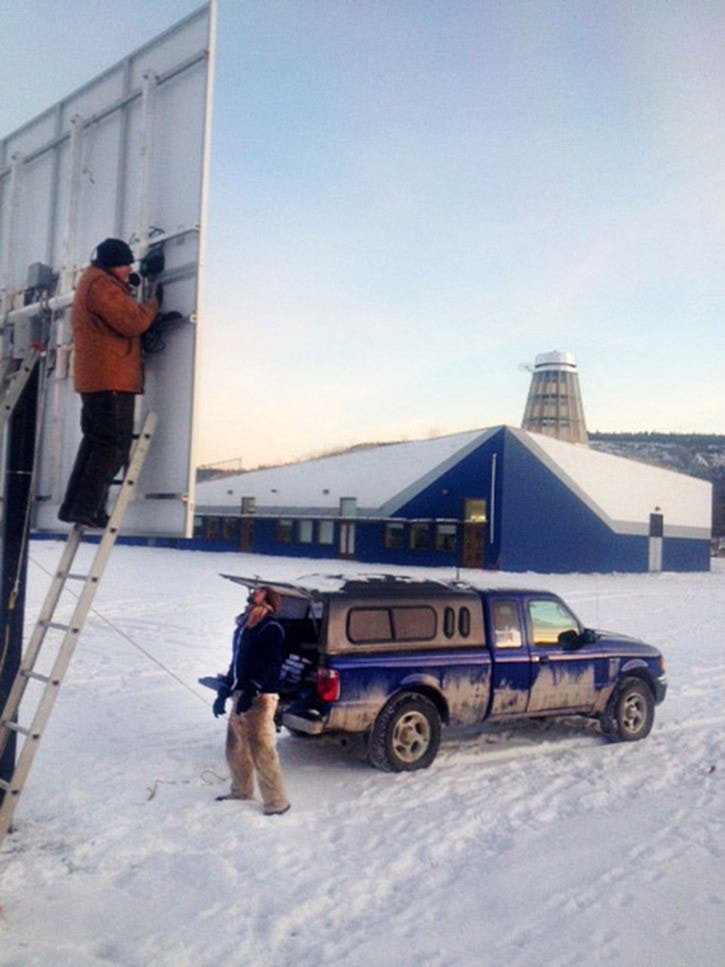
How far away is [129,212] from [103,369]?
1836 mm

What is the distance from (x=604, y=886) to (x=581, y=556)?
40168 mm

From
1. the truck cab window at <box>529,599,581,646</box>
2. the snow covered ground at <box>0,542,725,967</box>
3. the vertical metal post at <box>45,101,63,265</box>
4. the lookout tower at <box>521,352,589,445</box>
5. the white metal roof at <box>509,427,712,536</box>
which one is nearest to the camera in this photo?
the snow covered ground at <box>0,542,725,967</box>

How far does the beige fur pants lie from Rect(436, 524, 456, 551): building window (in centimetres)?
3616

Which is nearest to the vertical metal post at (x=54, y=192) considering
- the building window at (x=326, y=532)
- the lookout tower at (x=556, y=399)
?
the building window at (x=326, y=532)

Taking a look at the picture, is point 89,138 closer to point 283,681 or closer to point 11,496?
point 11,496

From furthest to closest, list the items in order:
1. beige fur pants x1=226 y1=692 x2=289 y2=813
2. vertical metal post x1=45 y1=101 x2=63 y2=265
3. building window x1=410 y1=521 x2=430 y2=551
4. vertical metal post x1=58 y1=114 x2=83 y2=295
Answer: building window x1=410 y1=521 x2=430 y2=551, vertical metal post x1=45 y1=101 x2=63 y2=265, beige fur pants x1=226 y1=692 x2=289 y2=813, vertical metal post x1=58 y1=114 x2=83 y2=295

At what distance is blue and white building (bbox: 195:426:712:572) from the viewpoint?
141 ft

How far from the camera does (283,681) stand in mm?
8797

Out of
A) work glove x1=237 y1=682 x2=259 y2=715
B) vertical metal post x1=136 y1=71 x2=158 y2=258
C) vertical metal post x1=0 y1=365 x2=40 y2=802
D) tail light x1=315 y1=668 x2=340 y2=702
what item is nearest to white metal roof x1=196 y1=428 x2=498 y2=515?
tail light x1=315 y1=668 x2=340 y2=702

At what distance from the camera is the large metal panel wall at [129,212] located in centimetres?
620

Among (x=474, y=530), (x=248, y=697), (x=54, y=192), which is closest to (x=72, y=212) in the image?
(x=54, y=192)

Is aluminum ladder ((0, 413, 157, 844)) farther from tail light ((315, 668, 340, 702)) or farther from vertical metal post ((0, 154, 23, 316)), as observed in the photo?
vertical metal post ((0, 154, 23, 316))

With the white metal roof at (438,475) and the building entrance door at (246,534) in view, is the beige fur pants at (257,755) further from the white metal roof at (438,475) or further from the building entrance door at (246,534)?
the building entrance door at (246,534)

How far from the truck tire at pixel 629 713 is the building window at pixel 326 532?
3839 cm
